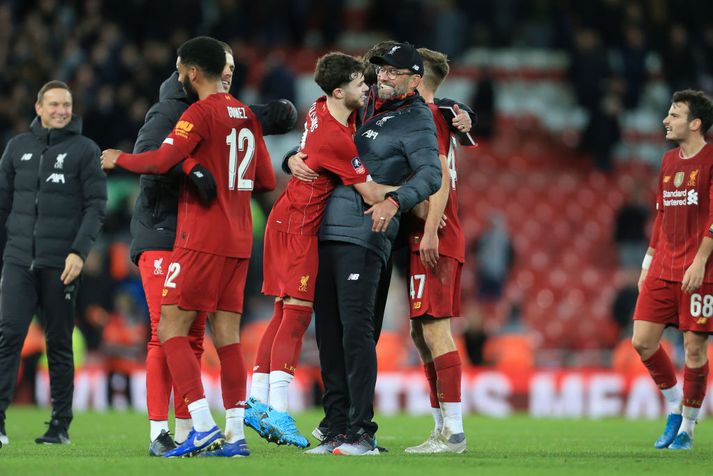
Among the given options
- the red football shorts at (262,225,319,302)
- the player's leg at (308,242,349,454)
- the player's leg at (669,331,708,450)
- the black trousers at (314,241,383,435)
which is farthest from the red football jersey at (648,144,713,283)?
the red football shorts at (262,225,319,302)

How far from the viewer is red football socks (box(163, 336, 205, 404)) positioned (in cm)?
719

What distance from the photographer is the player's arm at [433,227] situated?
808cm

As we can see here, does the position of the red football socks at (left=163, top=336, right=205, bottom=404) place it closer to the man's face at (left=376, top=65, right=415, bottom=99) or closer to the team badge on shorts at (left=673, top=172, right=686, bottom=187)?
the man's face at (left=376, top=65, right=415, bottom=99)

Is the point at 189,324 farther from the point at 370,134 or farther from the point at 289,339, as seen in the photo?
the point at 370,134

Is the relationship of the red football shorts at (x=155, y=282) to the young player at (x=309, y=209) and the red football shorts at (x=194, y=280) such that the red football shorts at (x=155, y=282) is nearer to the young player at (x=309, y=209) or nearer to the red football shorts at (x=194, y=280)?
the red football shorts at (x=194, y=280)

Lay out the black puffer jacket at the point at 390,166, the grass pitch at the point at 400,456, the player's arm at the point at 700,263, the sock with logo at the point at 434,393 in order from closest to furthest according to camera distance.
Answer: the grass pitch at the point at 400,456 → the black puffer jacket at the point at 390,166 → the sock with logo at the point at 434,393 → the player's arm at the point at 700,263

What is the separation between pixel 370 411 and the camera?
7660 mm

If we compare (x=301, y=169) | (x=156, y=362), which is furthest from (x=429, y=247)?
(x=156, y=362)

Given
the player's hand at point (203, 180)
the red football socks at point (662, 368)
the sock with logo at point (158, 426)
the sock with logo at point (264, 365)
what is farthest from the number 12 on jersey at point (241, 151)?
the red football socks at point (662, 368)

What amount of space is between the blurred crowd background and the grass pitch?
4.34m

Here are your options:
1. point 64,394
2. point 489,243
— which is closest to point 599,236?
point 489,243

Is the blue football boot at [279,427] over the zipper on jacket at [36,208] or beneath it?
beneath

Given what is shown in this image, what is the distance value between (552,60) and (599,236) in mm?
3778

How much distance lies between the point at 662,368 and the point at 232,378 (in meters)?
3.58
